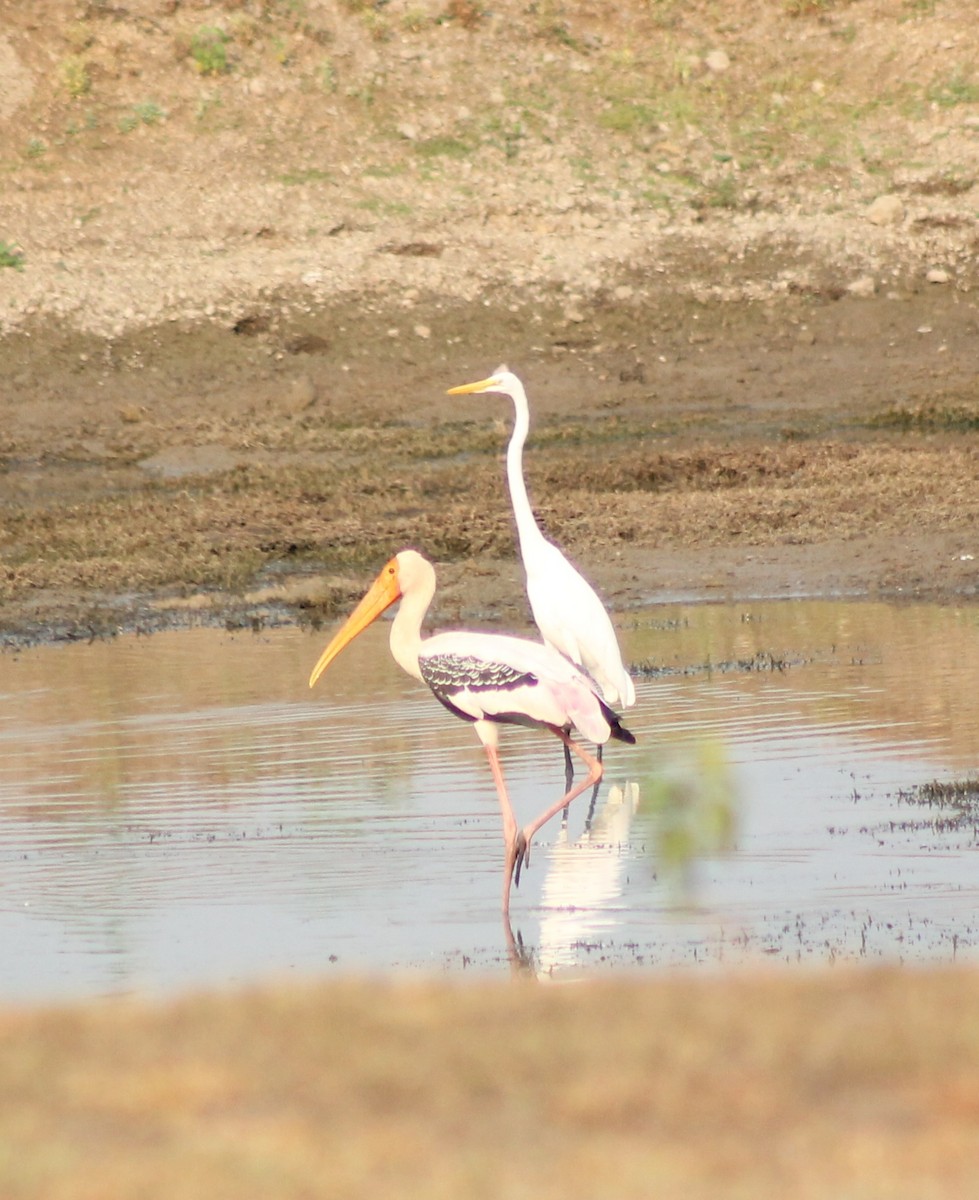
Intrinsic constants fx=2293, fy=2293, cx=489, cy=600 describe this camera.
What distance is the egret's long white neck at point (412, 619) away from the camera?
881 cm

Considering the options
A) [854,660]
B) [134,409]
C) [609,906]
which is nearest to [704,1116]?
[609,906]

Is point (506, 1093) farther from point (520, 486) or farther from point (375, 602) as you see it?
point (520, 486)

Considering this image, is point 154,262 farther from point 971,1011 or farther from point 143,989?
point 971,1011

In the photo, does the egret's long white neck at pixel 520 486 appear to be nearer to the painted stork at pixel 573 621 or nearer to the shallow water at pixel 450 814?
the painted stork at pixel 573 621

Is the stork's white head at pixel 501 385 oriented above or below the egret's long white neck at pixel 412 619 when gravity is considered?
below

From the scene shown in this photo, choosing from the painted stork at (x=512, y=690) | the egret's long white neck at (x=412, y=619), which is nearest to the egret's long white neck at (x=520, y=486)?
the egret's long white neck at (x=412, y=619)

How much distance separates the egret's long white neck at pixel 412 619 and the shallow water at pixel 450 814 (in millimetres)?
587

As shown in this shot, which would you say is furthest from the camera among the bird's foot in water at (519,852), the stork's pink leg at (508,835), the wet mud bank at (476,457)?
the wet mud bank at (476,457)

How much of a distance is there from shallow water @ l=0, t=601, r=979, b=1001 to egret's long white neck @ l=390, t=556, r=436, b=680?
1.93 ft

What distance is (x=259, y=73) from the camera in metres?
23.6

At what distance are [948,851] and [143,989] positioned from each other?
280 centimetres

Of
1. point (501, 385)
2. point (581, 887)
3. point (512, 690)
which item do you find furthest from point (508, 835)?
point (501, 385)

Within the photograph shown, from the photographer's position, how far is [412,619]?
9.03 m

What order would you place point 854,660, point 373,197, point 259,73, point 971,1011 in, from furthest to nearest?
point 259,73 → point 373,197 → point 854,660 → point 971,1011
